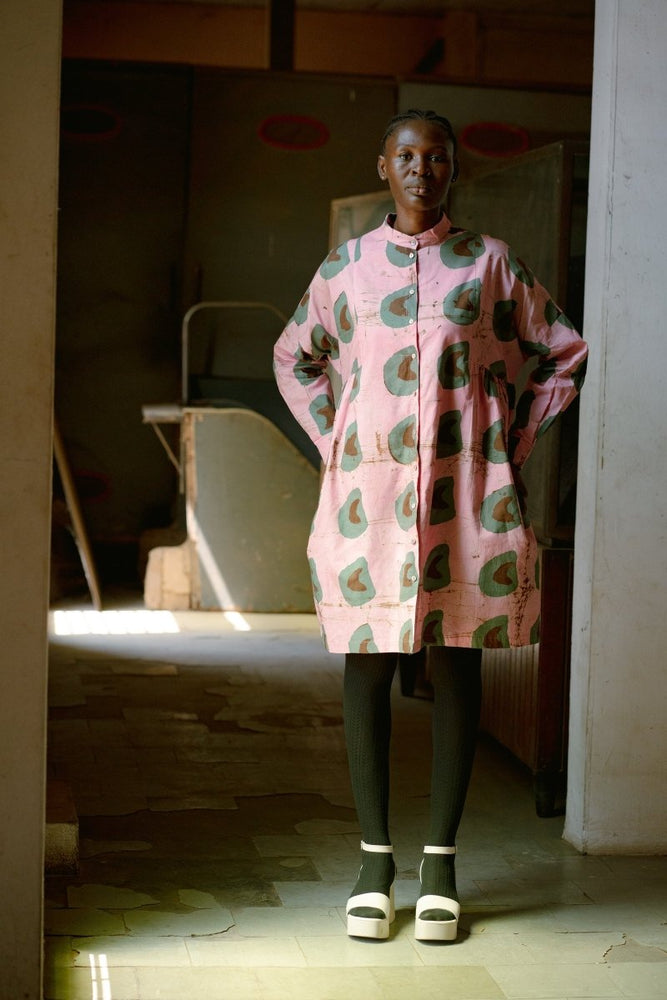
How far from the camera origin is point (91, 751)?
368cm

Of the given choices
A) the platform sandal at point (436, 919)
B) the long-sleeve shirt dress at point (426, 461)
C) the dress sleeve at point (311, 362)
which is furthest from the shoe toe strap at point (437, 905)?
the dress sleeve at point (311, 362)

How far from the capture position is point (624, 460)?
2.89 m

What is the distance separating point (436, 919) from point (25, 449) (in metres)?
1.14

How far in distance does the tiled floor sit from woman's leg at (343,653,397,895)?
0.17 metres

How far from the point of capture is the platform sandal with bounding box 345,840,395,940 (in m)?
2.38

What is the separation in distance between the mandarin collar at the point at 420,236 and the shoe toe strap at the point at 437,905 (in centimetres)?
120

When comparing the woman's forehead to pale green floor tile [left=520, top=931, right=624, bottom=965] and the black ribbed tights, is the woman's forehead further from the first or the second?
pale green floor tile [left=520, top=931, right=624, bottom=965]

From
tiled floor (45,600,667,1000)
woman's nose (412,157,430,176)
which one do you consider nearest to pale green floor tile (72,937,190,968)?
tiled floor (45,600,667,1000)

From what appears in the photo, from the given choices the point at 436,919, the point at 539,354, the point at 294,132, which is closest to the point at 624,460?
the point at 539,354

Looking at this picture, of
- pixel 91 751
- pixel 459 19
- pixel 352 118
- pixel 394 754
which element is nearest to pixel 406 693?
pixel 394 754

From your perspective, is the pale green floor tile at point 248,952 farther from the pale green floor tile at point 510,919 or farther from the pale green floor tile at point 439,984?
the pale green floor tile at point 510,919

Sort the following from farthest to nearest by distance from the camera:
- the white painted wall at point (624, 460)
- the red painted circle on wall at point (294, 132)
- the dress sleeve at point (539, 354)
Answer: the red painted circle on wall at point (294, 132)
the white painted wall at point (624, 460)
the dress sleeve at point (539, 354)

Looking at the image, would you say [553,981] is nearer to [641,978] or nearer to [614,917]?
[641,978]

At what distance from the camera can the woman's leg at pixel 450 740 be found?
8.14 ft
